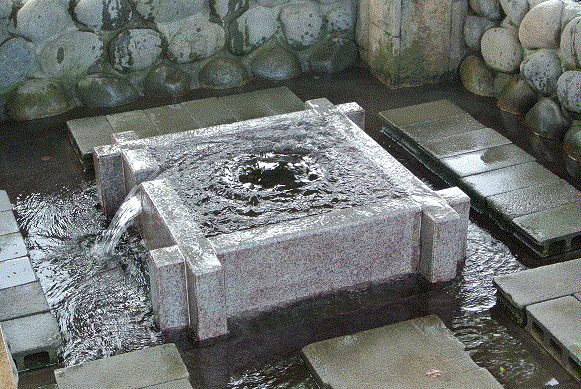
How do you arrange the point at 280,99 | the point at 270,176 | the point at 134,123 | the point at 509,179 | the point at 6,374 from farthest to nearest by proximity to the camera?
the point at 280,99 → the point at 134,123 → the point at 509,179 → the point at 270,176 → the point at 6,374

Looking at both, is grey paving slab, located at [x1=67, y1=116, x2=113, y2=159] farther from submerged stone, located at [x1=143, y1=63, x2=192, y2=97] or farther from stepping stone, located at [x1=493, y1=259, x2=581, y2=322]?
stepping stone, located at [x1=493, y1=259, x2=581, y2=322]

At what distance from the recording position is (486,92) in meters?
7.86

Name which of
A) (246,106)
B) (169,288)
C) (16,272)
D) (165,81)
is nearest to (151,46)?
(165,81)

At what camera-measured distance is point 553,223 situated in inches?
215

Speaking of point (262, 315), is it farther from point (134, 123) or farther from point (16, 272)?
point (134, 123)

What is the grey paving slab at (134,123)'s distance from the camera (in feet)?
22.6

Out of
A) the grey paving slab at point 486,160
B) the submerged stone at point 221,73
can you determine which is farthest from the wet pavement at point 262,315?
the submerged stone at point 221,73

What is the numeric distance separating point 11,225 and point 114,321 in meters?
1.18

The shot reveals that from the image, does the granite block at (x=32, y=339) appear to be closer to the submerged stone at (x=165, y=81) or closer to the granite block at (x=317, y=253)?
the granite block at (x=317, y=253)

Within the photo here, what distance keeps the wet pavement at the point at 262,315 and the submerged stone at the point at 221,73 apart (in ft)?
6.43

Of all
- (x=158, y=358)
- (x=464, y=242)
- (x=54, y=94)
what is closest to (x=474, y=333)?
(x=464, y=242)

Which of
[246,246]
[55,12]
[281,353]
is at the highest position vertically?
[55,12]

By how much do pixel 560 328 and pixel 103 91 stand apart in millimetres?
4776

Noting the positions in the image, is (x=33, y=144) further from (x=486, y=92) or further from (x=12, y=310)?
(x=486, y=92)
